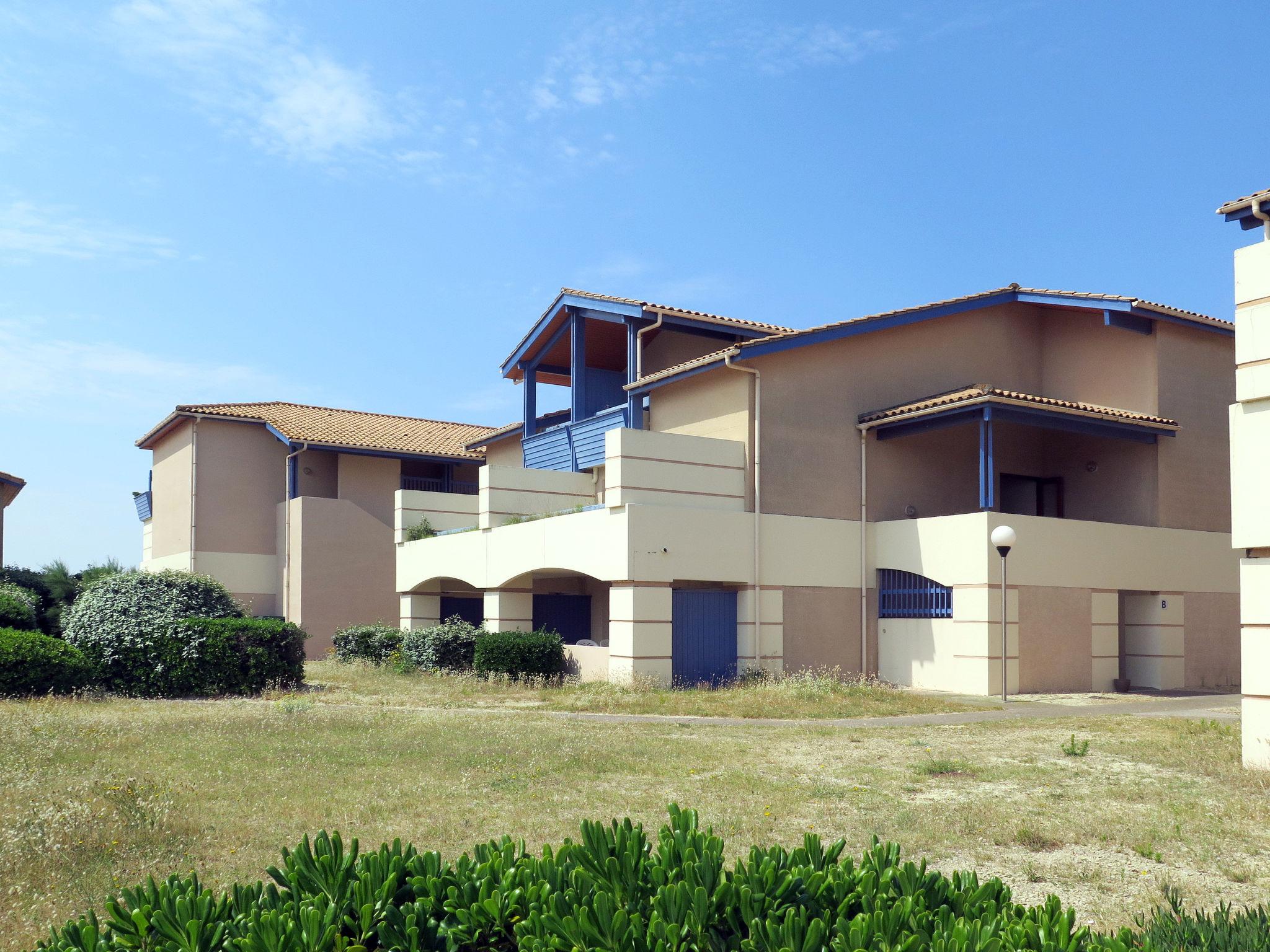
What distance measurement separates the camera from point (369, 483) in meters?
33.3

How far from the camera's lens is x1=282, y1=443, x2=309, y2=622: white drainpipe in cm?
3203

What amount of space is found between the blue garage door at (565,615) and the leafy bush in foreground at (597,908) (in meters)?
23.8

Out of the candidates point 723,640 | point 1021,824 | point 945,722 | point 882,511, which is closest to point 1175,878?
point 1021,824

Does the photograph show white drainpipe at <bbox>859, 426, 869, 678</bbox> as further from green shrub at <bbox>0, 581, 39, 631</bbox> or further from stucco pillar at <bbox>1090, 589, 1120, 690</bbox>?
green shrub at <bbox>0, 581, 39, 631</bbox>

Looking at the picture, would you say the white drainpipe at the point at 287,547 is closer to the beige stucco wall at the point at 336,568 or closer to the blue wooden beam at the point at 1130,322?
the beige stucco wall at the point at 336,568

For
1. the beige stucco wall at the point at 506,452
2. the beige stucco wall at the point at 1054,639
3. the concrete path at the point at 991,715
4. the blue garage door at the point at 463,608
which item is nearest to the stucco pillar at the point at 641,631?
the concrete path at the point at 991,715

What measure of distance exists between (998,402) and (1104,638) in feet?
17.8

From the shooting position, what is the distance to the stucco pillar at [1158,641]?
875 inches

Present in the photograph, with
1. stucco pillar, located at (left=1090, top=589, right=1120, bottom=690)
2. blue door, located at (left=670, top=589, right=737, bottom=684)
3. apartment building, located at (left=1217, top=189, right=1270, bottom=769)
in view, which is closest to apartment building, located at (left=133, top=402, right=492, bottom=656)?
blue door, located at (left=670, top=589, right=737, bottom=684)

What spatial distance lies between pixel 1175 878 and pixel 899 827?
194 cm

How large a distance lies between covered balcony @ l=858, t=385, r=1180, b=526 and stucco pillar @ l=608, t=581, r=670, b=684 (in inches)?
201

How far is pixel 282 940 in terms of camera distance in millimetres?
3531

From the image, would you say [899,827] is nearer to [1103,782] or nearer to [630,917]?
[1103,782]

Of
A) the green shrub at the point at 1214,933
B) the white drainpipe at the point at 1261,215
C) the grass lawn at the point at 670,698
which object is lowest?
the grass lawn at the point at 670,698
